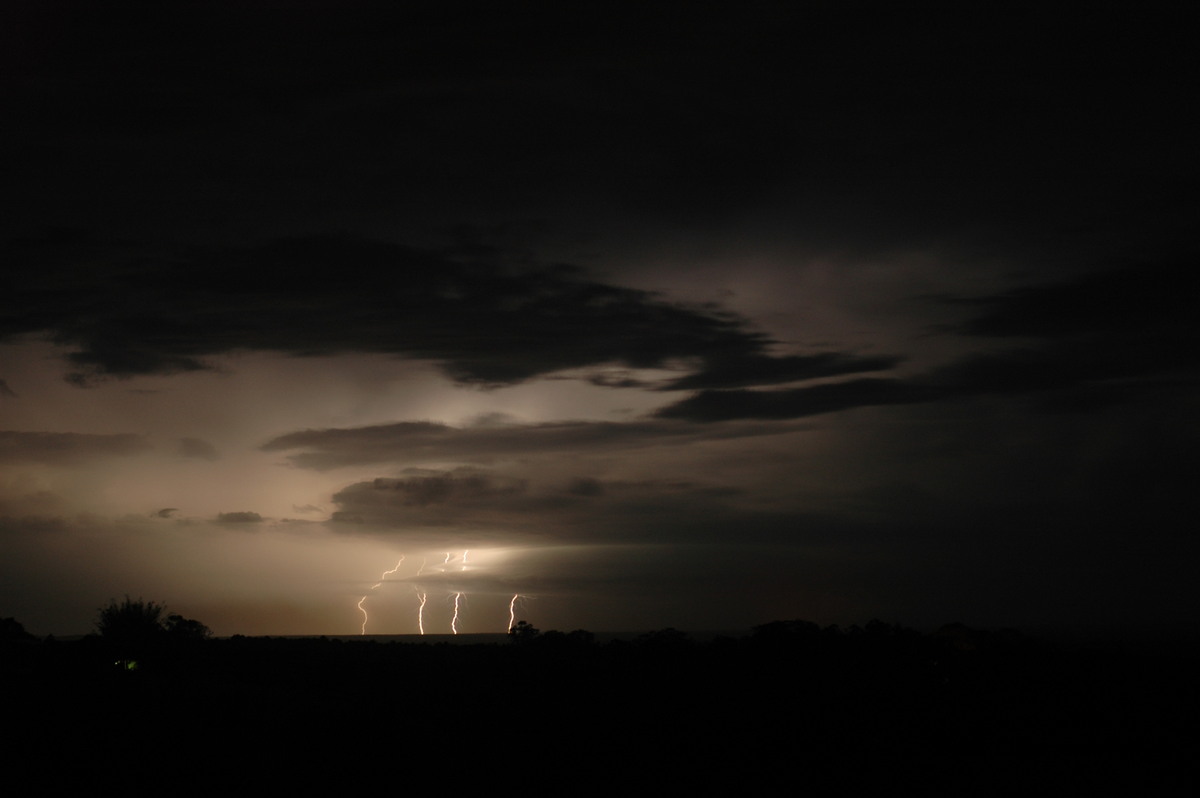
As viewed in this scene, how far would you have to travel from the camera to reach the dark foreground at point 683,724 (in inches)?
937

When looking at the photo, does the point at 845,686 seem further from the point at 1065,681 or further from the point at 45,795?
the point at 45,795

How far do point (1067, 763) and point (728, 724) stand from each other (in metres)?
8.80

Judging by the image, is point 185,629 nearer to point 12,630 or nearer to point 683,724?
point 12,630

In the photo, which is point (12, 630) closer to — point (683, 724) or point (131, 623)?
point (131, 623)

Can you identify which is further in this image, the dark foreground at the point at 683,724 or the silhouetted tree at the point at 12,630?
the silhouetted tree at the point at 12,630

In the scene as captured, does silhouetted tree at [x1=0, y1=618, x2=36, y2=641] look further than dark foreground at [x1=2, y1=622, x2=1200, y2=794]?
Yes

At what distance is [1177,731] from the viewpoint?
26.9 meters

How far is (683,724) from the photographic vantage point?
27.6m

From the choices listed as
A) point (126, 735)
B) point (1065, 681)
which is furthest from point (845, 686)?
point (126, 735)

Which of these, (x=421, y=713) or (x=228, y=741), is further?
(x=421, y=713)

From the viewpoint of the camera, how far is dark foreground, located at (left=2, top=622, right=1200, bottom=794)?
78.1 ft

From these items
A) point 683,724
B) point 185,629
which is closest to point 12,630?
point 185,629

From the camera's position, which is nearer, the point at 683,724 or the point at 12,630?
the point at 683,724

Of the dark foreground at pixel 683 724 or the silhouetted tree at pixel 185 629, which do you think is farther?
the silhouetted tree at pixel 185 629
